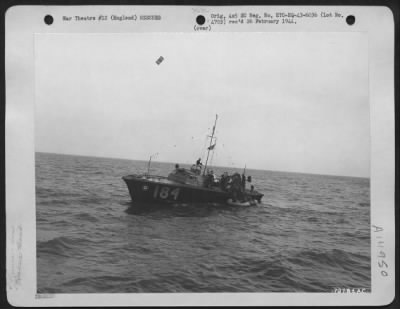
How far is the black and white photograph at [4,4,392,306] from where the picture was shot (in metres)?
3.26

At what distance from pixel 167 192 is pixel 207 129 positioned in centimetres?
240

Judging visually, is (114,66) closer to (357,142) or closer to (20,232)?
(20,232)

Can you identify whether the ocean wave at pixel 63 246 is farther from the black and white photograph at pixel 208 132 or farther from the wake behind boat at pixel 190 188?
the wake behind boat at pixel 190 188

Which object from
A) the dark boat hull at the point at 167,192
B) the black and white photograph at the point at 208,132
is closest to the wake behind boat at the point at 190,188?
the dark boat hull at the point at 167,192

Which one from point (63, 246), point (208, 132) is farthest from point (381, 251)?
point (63, 246)

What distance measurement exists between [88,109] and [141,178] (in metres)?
1.65

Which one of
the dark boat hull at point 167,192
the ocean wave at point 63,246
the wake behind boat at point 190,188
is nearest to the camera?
the ocean wave at point 63,246

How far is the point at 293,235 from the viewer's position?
11.8ft

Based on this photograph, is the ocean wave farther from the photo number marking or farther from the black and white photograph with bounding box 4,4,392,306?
the photo number marking

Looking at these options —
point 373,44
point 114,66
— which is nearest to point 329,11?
point 373,44

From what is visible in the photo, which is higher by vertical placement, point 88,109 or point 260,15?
point 260,15

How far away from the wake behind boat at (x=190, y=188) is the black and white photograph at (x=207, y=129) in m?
1.20

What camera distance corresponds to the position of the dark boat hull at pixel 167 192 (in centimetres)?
462

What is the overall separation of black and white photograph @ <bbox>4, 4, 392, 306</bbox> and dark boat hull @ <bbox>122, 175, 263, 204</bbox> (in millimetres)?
982
